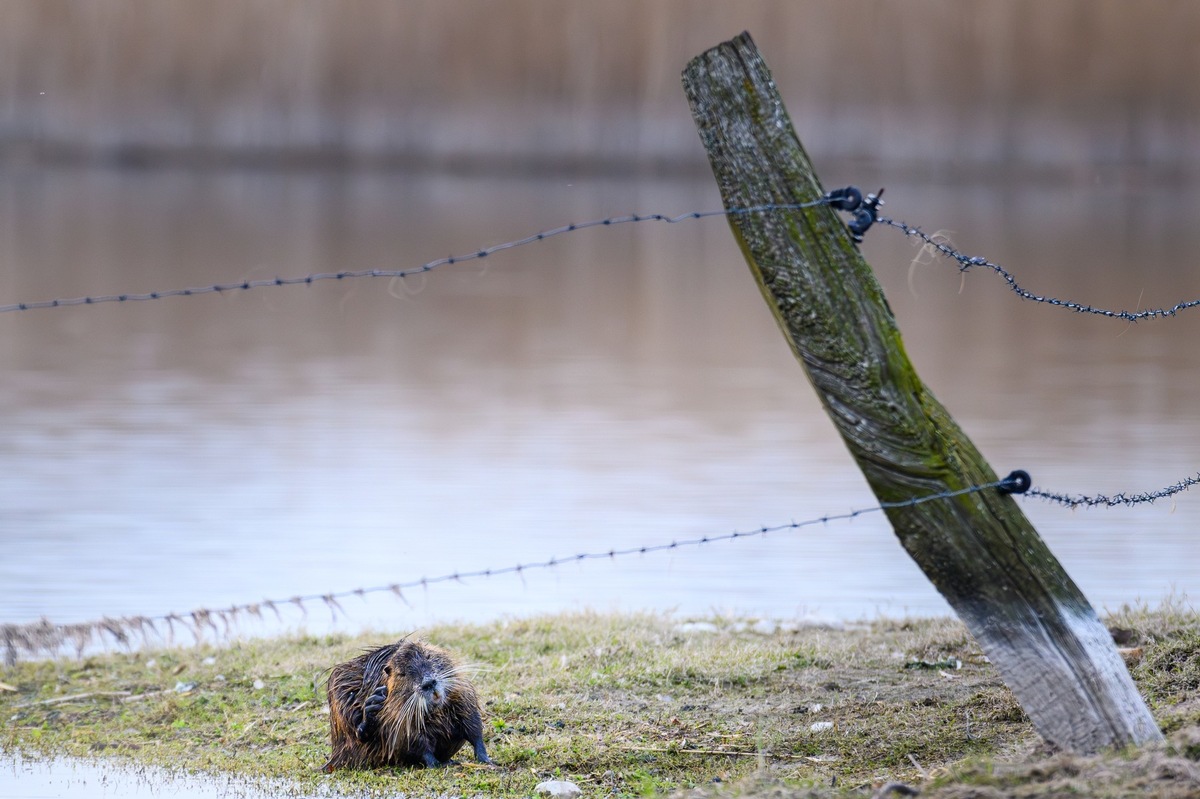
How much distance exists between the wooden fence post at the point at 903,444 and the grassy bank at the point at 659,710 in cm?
26

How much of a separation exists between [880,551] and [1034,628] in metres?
5.77

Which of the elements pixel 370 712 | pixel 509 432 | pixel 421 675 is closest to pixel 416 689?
pixel 421 675

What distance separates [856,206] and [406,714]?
87.7 inches

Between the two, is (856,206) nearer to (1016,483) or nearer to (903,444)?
(903,444)

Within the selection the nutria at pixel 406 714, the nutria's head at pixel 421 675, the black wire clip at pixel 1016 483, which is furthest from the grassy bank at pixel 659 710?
the black wire clip at pixel 1016 483

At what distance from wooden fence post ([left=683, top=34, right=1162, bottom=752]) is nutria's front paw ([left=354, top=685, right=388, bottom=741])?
1.88m

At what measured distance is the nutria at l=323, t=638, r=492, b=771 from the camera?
493 centimetres

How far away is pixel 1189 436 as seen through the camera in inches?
564

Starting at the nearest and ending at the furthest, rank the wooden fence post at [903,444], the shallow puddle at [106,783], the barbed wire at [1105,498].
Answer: the wooden fence post at [903,444], the barbed wire at [1105,498], the shallow puddle at [106,783]

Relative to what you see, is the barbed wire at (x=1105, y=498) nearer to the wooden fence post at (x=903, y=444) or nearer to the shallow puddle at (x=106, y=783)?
the wooden fence post at (x=903, y=444)

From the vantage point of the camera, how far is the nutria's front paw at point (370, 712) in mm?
4934

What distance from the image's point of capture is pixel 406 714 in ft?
16.2

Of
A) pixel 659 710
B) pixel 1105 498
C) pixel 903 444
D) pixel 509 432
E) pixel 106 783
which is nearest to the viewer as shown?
pixel 903 444

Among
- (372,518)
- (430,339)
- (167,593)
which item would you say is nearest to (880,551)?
(372,518)
